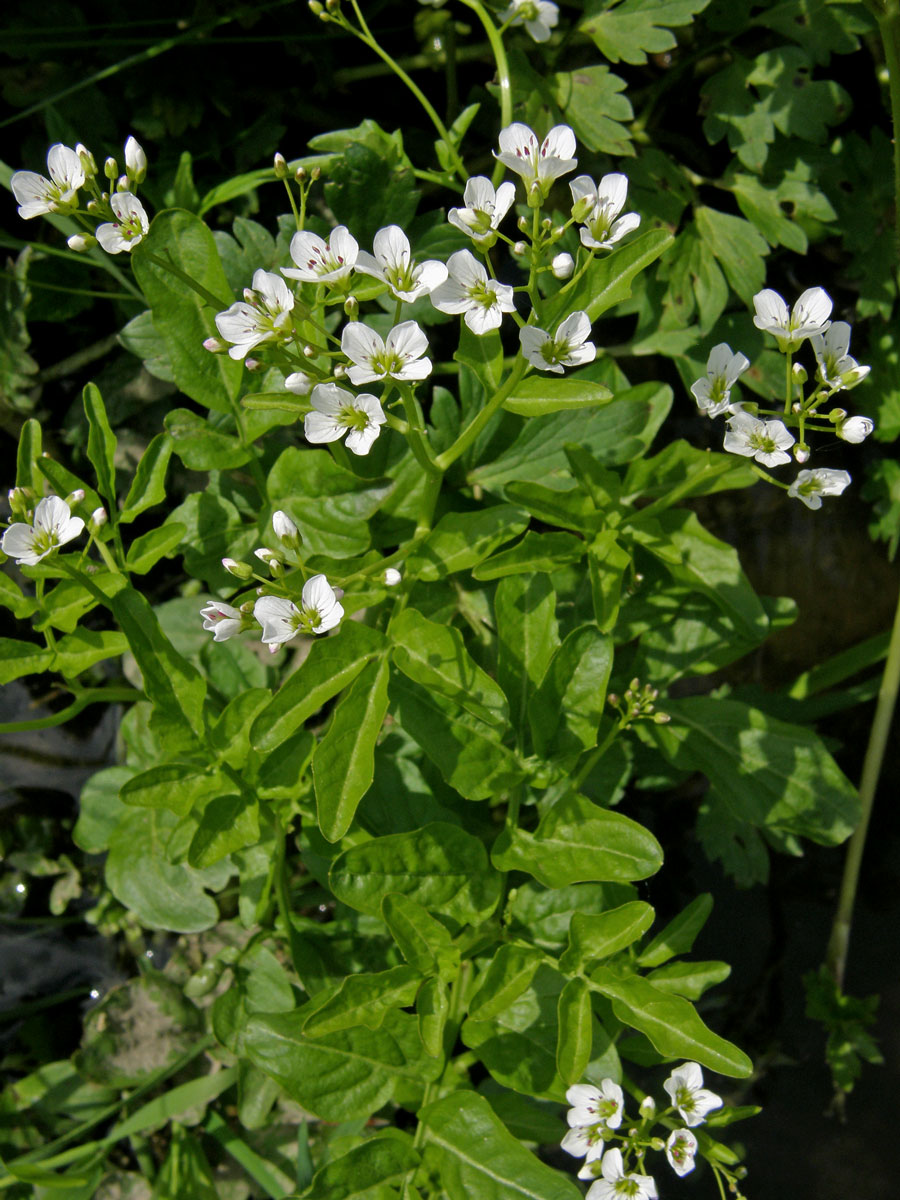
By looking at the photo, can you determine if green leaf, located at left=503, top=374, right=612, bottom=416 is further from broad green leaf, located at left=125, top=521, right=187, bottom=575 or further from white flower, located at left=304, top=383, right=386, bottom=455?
broad green leaf, located at left=125, top=521, right=187, bottom=575

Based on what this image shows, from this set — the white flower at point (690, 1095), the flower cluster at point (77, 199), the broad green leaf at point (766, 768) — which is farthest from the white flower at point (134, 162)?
the white flower at point (690, 1095)

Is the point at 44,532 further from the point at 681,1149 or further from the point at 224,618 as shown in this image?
the point at 681,1149

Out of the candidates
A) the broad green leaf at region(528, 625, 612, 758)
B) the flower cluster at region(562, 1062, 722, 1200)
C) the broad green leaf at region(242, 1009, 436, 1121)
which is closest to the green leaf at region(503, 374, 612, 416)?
the broad green leaf at region(528, 625, 612, 758)

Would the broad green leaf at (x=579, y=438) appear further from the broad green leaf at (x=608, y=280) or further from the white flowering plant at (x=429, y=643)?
the broad green leaf at (x=608, y=280)

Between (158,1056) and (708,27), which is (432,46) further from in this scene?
(158,1056)

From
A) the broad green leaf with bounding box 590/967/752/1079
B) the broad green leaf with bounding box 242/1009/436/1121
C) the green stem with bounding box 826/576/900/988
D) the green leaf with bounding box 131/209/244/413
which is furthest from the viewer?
the green stem with bounding box 826/576/900/988
